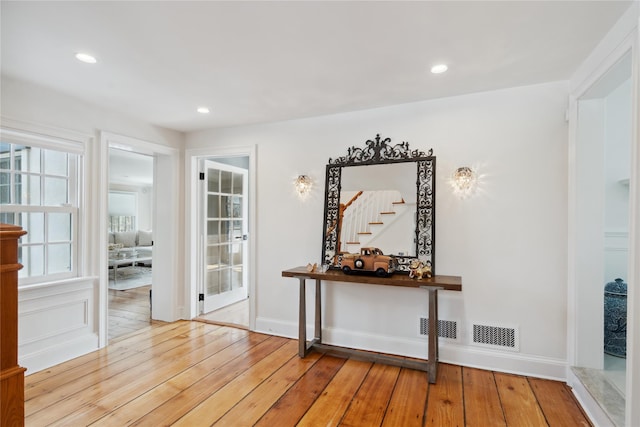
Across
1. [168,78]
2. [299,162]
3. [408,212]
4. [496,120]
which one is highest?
[168,78]

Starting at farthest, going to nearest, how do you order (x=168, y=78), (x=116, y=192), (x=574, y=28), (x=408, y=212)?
(x=116, y=192), (x=408, y=212), (x=168, y=78), (x=574, y=28)

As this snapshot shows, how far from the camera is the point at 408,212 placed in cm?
302

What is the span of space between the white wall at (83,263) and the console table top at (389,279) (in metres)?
1.92

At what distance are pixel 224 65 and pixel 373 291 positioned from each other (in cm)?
234

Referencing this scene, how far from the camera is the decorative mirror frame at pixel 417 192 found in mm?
2932

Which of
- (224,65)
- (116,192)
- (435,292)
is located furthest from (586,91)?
(116,192)

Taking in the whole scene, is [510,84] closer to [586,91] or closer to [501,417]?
[586,91]

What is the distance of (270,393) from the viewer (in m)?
2.41

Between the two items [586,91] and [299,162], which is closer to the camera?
[586,91]

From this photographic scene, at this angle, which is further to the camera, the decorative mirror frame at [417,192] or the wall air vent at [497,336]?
the decorative mirror frame at [417,192]

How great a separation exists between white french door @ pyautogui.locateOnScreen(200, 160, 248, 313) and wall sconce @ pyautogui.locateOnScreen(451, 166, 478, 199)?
3004mm

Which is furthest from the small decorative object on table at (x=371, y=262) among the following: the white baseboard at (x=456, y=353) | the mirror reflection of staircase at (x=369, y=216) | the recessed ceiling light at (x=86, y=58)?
the recessed ceiling light at (x=86, y=58)

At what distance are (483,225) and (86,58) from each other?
10.8 feet

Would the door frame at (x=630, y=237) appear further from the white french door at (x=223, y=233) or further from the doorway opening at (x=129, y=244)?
the doorway opening at (x=129, y=244)
